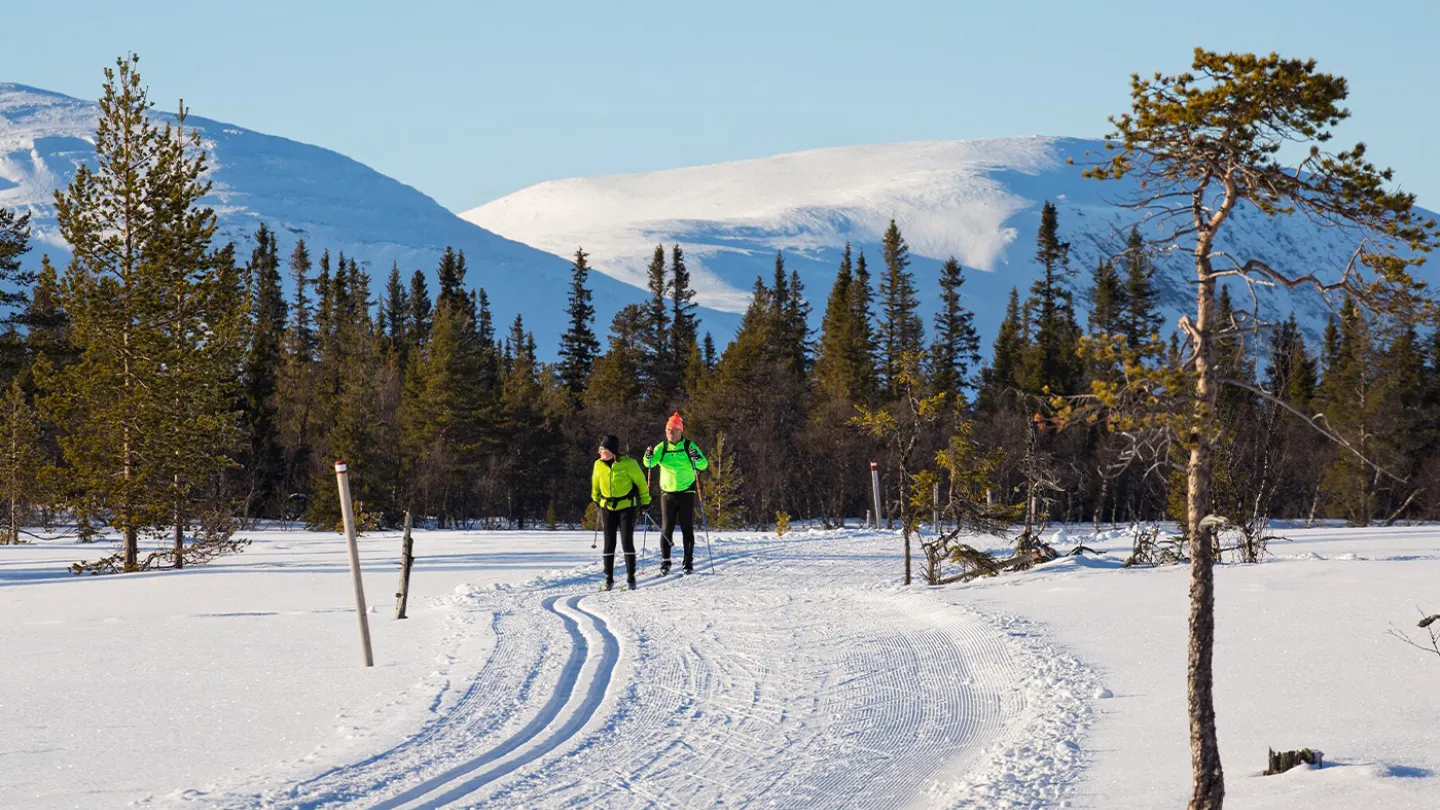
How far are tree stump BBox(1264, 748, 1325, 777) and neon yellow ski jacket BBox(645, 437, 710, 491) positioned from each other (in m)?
11.1

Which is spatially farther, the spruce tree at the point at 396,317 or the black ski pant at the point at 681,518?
the spruce tree at the point at 396,317

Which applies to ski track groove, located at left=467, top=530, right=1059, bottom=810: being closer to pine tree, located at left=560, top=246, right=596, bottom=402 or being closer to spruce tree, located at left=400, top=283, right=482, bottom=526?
spruce tree, located at left=400, top=283, right=482, bottom=526

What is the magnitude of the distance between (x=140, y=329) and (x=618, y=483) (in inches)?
338

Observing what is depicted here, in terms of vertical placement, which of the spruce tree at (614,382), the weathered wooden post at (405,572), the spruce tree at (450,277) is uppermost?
the spruce tree at (450,277)

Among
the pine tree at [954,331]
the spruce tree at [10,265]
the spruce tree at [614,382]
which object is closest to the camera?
the spruce tree at [10,265]

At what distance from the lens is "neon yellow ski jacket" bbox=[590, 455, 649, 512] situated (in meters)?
16.0

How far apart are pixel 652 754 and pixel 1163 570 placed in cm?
942

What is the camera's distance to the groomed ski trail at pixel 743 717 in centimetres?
670

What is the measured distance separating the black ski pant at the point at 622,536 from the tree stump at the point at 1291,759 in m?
9.62

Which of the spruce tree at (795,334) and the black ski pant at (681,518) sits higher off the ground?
the spruce tree at (795,334)

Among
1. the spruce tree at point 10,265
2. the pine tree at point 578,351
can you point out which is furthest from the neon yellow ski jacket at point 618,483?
the pine tree at point 578,351

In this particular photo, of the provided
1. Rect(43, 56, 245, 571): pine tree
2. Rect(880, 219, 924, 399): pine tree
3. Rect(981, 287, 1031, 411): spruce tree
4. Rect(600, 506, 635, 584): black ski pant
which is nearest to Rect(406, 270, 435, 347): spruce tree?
Rect(880, 219, 924, 399): pine tree

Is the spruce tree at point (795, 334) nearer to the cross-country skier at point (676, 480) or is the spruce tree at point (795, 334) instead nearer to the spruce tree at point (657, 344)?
the spruce tree at point (657, 344)

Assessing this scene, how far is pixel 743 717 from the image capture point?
8.41 metres
